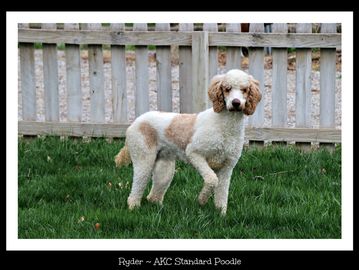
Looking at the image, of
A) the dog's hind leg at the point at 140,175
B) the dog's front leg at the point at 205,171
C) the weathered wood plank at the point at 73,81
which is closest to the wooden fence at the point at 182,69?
the weathered wood plank at the point at 73,81

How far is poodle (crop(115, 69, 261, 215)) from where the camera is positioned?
5.27m

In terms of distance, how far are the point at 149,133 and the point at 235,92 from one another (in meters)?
0.82

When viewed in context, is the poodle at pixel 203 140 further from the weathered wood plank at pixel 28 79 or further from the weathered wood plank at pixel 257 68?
the weathered wood plank at pixel 28 79

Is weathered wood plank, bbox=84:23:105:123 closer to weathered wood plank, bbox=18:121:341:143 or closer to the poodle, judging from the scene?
weathered wood plank, bbox=18:121:341:143

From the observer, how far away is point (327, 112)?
791 centimetres

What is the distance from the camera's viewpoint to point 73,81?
8094mm

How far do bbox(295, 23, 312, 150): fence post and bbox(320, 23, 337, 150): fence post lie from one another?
13 centimetres

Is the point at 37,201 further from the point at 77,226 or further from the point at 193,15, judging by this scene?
the point at 193,15

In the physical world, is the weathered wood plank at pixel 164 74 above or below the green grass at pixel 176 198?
above

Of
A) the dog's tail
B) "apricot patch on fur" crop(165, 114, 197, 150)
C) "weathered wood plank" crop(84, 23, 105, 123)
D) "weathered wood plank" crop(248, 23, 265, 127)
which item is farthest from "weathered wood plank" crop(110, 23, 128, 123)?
"apricot patch on fur" crop(165, 114, 197, 150)

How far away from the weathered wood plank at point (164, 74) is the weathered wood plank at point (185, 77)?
13cm

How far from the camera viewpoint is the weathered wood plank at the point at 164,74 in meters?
7.89

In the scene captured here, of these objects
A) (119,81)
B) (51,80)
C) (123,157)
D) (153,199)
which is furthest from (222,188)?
(51,80)

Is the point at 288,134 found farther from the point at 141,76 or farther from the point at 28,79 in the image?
the point at 28,79
